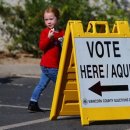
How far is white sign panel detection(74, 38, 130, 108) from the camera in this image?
8.43m

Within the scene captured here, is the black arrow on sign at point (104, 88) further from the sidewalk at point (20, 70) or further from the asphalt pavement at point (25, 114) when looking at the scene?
the sidewalk at point (20, 70)

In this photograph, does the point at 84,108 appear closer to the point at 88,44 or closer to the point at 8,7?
the point at 88,44

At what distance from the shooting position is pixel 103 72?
336 inches

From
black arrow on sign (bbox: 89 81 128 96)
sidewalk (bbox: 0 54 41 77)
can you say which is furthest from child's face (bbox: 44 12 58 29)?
sidewalk (bbox: 0 54 41 77)

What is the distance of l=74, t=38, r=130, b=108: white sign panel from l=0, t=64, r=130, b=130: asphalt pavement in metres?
0.30

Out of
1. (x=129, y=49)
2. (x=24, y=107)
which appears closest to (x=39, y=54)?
(x=24, y=107)

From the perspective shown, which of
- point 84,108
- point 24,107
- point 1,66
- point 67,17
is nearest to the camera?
point 84,108

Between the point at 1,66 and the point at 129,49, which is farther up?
the point at 129,49

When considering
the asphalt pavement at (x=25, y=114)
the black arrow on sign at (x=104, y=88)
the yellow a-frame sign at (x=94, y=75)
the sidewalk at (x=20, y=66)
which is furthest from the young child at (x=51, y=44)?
the sidewalk at (x=20, y=66)

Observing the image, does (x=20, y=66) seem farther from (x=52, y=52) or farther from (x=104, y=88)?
(x=104, y=88)

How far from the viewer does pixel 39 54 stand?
56.3ft

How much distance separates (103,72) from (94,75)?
0.42 ft

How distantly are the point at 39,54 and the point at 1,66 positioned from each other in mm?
1993

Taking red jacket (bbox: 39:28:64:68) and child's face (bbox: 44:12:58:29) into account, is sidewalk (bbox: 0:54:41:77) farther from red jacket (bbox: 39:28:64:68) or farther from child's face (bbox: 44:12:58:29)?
child's face (bbox: 44:12:58:29)
